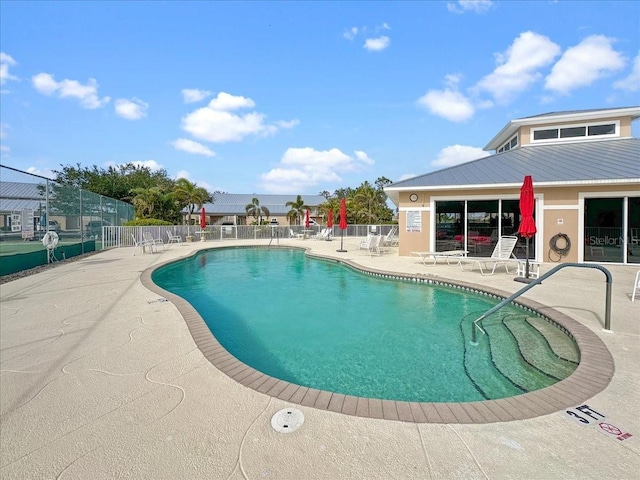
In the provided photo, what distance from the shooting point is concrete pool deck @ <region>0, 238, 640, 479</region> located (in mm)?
1984

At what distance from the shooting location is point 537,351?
449cm

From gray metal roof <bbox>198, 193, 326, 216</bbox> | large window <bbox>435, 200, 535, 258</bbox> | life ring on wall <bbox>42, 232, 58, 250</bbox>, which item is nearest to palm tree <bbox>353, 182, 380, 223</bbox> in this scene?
gray metal roof <bbox>198, 193, 326, 216</bbox>

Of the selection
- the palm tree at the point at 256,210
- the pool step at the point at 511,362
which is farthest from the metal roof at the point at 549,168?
the palm tree at the point at 256,210

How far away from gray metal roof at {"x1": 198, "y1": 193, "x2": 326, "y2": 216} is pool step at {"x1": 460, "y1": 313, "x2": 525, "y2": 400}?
1763 inches

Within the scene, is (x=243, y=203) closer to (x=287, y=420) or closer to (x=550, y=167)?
(x=550, y=167)

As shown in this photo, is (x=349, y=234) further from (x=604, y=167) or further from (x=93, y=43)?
(x=93, y=43)

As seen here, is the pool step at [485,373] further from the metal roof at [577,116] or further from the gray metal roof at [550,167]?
the metal roof at [577,116]

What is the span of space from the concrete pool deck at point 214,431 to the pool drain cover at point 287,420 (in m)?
0.05

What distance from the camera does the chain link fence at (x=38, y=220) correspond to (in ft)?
26.8

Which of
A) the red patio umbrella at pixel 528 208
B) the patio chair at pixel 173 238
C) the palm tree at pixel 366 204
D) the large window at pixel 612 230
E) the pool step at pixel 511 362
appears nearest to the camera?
the pool step at pixel 511 362

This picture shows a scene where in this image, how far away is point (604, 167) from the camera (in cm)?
1112

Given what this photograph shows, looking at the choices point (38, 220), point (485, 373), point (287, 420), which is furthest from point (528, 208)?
point (38, 220)

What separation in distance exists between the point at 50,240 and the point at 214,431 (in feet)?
36.6

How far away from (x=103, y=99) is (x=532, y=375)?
21.1m
